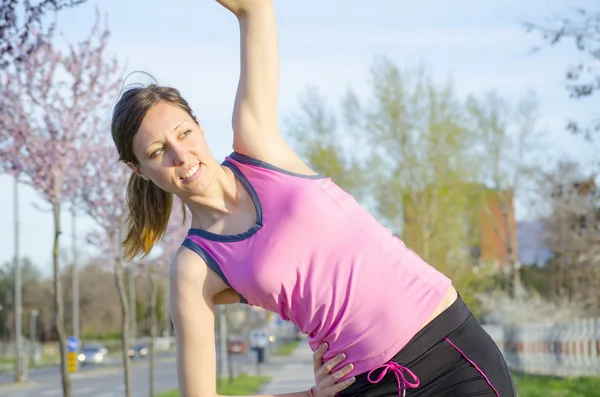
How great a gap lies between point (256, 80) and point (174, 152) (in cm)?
37

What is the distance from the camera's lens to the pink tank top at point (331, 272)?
2684mm

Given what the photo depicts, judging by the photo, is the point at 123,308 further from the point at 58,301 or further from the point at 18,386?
the point at 18,386

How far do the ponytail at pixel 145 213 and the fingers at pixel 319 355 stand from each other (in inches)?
23.7

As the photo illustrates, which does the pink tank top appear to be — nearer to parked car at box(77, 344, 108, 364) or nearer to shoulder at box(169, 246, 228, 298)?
shoulder at box(169, 246, 228, 298)

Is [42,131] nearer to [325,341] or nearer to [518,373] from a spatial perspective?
[325,341]

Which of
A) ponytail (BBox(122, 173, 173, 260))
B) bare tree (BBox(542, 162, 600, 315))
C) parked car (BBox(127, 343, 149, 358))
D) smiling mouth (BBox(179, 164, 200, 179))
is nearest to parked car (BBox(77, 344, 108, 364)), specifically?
parked car (BBox(127, 343, 149, 358))

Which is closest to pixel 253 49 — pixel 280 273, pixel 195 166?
pixel 195 166

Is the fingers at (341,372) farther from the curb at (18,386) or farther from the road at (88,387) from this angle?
the curb at (18,386)

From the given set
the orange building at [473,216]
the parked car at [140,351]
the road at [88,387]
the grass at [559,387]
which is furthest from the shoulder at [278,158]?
the parked car at [140,351]

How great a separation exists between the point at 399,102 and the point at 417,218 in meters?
4.51

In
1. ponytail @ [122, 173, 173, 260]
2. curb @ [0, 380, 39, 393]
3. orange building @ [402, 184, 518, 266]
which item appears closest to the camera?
ponytail @ [122, 173, 173, 260]

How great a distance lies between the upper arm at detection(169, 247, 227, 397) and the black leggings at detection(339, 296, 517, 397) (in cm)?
43

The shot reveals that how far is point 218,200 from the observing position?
113 inches

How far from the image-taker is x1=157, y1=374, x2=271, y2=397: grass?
22594 mm
